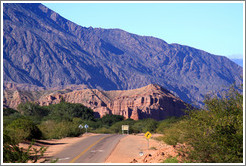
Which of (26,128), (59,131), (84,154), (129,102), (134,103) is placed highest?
(129,102)

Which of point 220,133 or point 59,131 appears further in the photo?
point 59,131

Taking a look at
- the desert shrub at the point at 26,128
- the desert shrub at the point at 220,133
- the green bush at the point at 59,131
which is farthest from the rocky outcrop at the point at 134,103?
the desert shrub at the point at 220,133

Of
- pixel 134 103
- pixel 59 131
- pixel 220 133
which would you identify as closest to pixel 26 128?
pixel 59 131

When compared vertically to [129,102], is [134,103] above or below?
below

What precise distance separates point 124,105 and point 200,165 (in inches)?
5671

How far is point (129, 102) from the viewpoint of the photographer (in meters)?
159

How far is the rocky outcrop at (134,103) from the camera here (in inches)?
5881

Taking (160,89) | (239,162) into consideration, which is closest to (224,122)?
(239,162)

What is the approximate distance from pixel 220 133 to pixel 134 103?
144786mm

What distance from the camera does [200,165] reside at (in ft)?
39.3

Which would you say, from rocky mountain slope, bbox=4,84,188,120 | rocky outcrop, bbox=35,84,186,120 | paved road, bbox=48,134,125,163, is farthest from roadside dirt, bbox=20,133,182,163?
rocky outcrop, bbox=35,84,186,120

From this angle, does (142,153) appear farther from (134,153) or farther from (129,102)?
(129,102)

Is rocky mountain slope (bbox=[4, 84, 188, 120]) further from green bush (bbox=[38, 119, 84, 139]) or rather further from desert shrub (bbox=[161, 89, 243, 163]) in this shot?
desert shrub (bbox=[161, 89, 243, 163])

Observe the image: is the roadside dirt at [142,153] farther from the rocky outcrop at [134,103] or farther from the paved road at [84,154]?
the rocky outcrop at [134,103]
